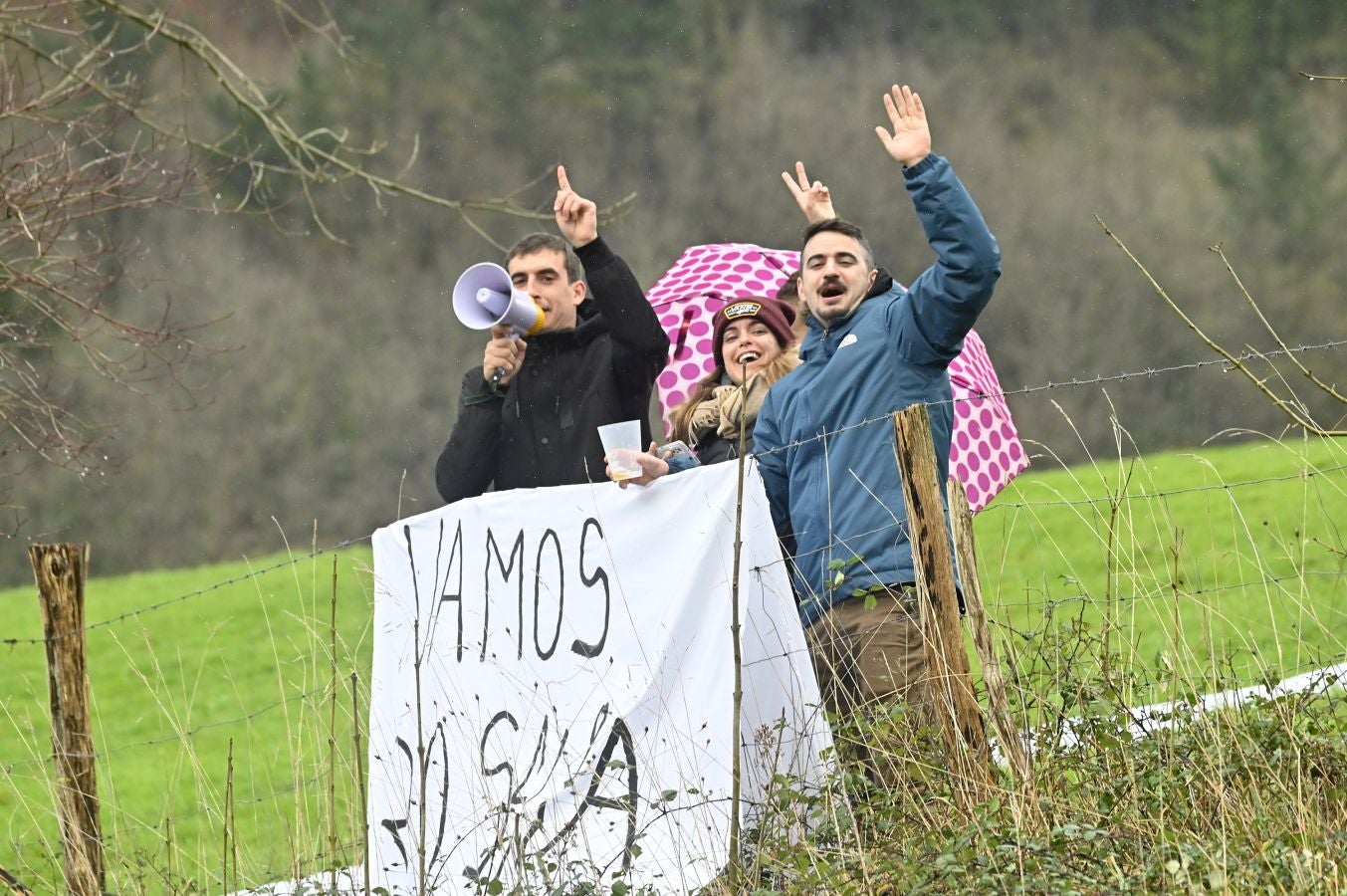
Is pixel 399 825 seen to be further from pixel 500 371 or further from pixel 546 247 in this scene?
pixel 546 247

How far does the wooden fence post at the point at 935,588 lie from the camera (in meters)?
4.31

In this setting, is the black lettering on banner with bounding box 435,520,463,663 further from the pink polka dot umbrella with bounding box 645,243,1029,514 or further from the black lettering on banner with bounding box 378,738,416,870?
the pink polka dot umbrella with bounding box 645,243,1029,514

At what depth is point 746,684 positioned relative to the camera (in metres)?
4.55

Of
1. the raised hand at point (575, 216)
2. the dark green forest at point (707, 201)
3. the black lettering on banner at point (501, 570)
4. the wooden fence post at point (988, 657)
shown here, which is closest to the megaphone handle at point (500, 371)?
the raised hand at point (575, 216)

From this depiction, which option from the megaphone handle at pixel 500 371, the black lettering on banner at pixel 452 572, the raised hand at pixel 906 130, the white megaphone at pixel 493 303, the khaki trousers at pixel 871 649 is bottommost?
the khaki trousers at pixel 871 649

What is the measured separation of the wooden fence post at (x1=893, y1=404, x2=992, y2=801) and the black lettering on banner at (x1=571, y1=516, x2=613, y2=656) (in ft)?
3.09

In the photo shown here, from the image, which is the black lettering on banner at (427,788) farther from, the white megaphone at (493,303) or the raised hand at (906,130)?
the raised hand at (906,130)

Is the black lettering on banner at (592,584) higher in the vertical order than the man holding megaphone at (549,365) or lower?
lower

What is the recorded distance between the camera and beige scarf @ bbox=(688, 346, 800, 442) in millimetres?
5328

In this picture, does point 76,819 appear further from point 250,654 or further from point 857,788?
point 250,654

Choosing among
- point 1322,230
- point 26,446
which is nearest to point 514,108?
point 1322,230

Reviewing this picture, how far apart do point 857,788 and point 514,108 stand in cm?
3536

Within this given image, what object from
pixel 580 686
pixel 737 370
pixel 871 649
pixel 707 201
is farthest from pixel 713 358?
pixel 707 201

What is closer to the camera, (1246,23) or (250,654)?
(250,654)
